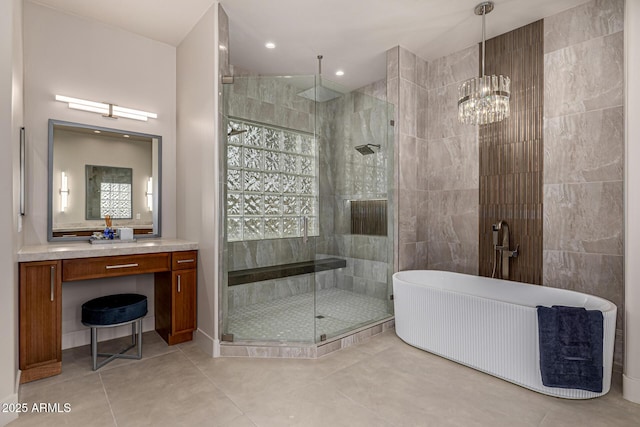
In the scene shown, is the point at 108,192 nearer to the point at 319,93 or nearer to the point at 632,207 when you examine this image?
the point at 319,93

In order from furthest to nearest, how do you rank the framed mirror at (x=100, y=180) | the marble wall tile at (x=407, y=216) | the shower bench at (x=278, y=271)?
the marble wall tile at (x=407, y=216) → the shower bench at (x=278, y=271) → the framed mirror at (x=100, y=180)

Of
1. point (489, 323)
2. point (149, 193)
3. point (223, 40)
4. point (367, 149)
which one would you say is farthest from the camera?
point (367, 149)

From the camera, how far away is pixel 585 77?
2756 millimetres

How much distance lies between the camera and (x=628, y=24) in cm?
220

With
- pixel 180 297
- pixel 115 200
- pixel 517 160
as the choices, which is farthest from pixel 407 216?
pixel 115 200

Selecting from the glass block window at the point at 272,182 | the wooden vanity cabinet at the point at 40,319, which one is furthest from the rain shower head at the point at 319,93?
the wooden vanity cabinet at the point at 40,319

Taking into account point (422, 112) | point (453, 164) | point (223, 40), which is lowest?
point (453, 164)

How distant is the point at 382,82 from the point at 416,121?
1.06 meters

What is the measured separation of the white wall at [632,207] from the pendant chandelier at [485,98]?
0.74 m

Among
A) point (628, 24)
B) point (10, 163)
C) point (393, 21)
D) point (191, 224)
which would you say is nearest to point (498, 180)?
point (628, 24)

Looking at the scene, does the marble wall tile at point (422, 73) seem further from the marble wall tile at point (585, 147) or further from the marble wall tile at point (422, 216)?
the marble wall tile at point (585, 147)

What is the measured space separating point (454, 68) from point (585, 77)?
4.12 feet

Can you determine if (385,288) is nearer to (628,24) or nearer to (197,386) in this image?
(197,386)

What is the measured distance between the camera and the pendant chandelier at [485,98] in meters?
2.66
